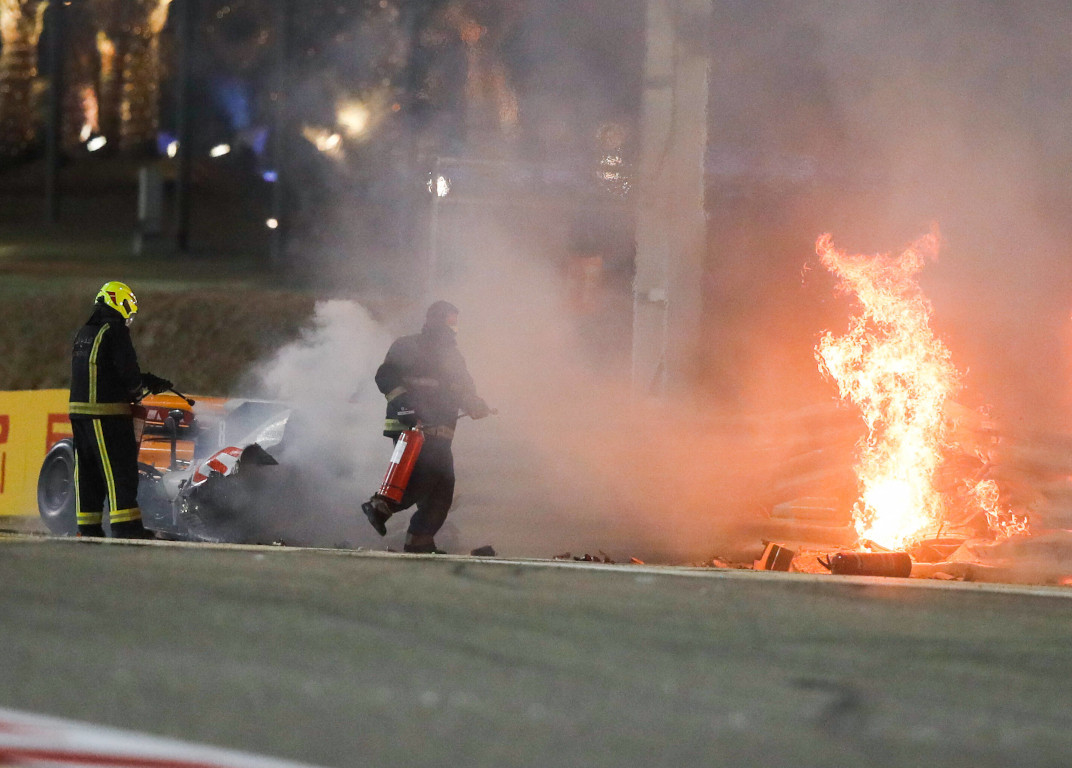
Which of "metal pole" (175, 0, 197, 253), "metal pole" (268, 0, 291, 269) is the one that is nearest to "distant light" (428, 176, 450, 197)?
"metal pole" (268, 0, 291, 269)

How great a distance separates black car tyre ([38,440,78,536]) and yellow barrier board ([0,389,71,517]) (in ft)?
3.91

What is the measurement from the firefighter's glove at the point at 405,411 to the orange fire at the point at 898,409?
2996mm

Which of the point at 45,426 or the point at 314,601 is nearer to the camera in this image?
the point at 314,601

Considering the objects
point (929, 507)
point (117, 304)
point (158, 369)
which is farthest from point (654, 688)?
point (158, 369)

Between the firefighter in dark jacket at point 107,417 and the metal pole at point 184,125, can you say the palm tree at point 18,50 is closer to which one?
the metal pole at point 184,125

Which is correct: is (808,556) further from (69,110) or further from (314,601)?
(69,110)

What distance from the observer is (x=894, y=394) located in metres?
9.00

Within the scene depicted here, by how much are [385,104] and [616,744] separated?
40.3ft

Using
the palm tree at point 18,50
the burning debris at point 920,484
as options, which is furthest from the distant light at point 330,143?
the burning debris at point 920,484

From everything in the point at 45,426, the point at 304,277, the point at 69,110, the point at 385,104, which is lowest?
the point at 45,426

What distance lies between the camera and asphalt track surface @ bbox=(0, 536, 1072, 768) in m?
3.03

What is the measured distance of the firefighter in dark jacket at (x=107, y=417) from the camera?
6453 mm

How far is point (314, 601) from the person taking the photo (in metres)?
4.43

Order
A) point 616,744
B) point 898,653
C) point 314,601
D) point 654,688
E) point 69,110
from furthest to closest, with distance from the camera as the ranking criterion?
point 69,110 → point 314,601 → point 898,653 → point 654,688 → point 616,744
